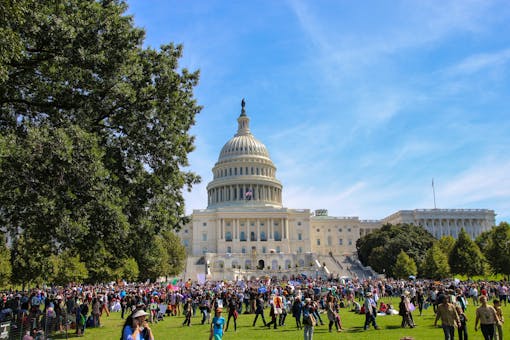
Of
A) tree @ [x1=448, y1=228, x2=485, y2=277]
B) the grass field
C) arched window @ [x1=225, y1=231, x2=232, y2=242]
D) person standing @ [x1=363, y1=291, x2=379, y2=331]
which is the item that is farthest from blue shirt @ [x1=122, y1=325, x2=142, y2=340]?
arched window @ [x1=225, y1=231, x2=232, y2=242]

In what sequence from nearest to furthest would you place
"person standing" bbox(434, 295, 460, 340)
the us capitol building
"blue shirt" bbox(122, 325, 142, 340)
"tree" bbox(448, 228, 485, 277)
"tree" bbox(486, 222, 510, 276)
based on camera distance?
1. "blue shirt" bbox(122, 325, 142, 340)
2. "person standing" bbox(434, 295, 460, 340)
3. "tree" bbox(486, 222, 510, 276)
4. "tree" bbox(448, 228, 485, 277)
5. the us capitol building

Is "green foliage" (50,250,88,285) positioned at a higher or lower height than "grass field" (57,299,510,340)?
higher

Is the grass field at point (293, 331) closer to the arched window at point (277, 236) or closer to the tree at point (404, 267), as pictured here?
the tree at point (404, 267)

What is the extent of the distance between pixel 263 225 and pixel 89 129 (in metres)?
106

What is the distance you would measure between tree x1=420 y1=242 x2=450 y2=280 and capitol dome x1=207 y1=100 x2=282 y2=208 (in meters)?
59.4

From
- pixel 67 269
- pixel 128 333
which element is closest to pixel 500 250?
pixel 67 269

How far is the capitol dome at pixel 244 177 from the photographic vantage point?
434 ft

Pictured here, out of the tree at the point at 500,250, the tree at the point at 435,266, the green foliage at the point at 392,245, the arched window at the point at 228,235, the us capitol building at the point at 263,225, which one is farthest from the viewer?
the arched window at the point at 228,235

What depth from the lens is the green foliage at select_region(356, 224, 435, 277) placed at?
87.5 meters

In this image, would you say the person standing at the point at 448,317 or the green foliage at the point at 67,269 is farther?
the green foliage at the point at 67,269

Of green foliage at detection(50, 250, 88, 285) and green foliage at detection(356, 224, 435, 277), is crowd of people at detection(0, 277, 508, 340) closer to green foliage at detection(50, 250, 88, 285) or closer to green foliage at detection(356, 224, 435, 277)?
green foliage at detection(50, 250, 88, 285)

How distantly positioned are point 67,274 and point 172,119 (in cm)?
3755

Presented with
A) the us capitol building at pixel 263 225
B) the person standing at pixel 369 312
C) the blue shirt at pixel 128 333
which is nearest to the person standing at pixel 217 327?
the blue shirt at pixel 128 333

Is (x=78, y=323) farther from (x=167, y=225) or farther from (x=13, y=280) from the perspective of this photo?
(x=13, y=280)
